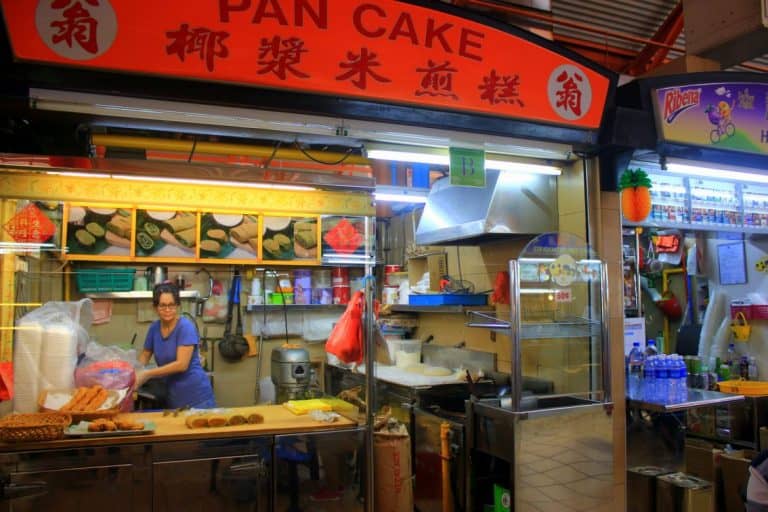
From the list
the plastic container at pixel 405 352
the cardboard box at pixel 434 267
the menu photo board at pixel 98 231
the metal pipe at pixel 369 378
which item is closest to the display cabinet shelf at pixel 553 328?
the metal pipe at pixel 369 378

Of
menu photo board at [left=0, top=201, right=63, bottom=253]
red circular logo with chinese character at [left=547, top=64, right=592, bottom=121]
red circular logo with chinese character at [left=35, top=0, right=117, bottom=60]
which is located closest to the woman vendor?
menu photo board at [left=0, top=201, right=63, bottom=253]

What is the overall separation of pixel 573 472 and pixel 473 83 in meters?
2.59

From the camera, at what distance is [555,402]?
4.20 meters

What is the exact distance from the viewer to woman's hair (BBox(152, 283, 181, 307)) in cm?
428

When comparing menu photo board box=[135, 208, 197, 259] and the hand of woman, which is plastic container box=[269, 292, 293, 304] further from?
the hand of woman

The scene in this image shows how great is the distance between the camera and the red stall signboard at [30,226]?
3441 millimetres

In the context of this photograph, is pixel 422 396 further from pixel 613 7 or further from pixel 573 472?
pixel 613 7

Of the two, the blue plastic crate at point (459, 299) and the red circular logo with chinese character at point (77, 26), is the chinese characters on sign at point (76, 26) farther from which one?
the blue plastic crate at point (459, 299)

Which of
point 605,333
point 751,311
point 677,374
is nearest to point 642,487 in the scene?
point 677,374

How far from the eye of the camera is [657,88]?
4.25 m

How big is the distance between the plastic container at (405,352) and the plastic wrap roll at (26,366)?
3.51m

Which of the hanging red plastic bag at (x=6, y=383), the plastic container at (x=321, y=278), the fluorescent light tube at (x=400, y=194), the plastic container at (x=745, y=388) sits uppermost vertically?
the fluorescent light tube at (x=400, y=194)

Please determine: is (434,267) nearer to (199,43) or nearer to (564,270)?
(564,270)

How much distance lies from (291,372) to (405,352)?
1.89m
